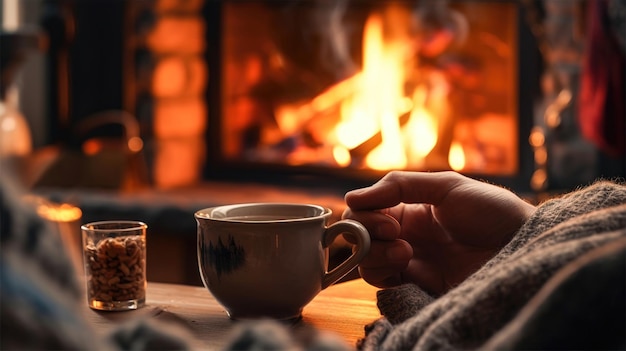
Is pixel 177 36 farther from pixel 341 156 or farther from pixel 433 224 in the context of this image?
pixel 433 224

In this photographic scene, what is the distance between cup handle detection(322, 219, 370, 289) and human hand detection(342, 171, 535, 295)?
0.17ft

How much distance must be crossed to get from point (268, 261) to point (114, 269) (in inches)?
5.6

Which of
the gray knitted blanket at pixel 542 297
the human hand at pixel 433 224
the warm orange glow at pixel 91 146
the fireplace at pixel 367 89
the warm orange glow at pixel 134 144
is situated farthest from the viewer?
the warm orange glow at pixel 91 146

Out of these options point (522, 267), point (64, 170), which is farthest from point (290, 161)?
point (522, 267)

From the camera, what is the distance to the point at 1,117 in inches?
88.2

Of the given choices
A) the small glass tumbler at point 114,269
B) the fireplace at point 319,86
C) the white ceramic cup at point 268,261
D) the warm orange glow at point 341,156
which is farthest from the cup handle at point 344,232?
the warm orange glow at point 341,156

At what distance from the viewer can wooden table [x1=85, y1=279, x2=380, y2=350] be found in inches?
25.4

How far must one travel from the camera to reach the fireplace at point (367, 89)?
257 cm

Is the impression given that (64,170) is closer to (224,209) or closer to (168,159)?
(168,159)

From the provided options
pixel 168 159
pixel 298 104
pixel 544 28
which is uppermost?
pixel 544 28

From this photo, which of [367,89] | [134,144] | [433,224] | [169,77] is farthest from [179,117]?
[433,224]

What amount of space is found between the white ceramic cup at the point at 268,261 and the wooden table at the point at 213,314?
2cm

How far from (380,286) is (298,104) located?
6.72ft

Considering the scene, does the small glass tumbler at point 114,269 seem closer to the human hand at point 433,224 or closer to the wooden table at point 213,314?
the wooden table at point 213,314
